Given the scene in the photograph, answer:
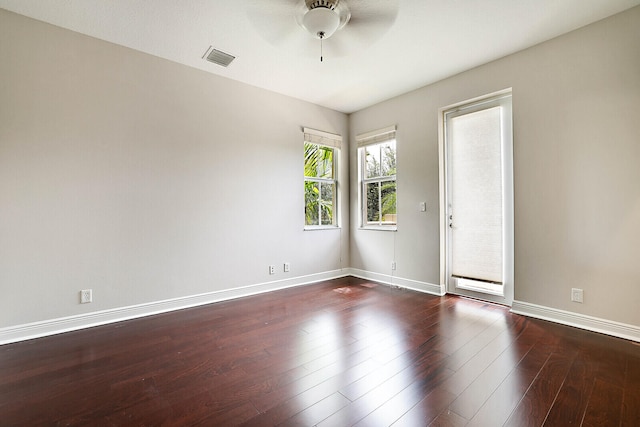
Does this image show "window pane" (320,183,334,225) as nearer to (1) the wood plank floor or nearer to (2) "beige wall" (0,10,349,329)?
(2) "beige wall" (0,10,349,329)

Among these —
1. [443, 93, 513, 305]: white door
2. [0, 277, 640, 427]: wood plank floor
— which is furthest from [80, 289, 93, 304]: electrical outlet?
[443, 93, 513, 305]: white door

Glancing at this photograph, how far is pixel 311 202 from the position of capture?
4.61m

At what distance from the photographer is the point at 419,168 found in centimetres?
399

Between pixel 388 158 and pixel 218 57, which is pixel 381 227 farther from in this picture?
pixel 218 57

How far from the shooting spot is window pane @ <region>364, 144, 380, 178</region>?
4.65 meters

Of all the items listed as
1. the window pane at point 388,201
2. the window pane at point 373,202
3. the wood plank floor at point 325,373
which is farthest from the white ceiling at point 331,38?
the wood plank floor at point 325,373

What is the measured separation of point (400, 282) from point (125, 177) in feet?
12.4

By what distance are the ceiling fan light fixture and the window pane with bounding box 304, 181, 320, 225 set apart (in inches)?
98.2

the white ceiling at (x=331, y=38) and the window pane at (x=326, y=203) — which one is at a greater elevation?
the white ceiling at (x=331, y=38)

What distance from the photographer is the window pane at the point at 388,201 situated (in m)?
4.38

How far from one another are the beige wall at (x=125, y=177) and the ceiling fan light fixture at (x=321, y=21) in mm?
1797

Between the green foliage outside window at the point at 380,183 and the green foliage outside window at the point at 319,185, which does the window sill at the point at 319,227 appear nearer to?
the green foliage outside window at the point at 319,185

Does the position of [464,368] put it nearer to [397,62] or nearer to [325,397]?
[325,397]

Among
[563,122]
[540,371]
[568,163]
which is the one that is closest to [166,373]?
[540,371]
